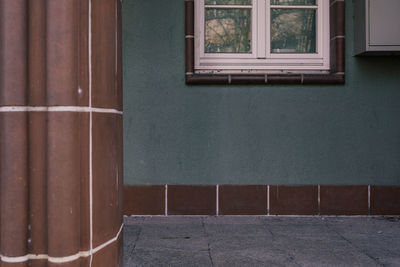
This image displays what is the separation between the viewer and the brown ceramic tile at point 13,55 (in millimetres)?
1380

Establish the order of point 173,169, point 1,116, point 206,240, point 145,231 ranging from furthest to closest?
point 173,169, point 145,231, point 206,240, point 1,116

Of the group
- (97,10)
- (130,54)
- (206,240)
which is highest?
(130,54)

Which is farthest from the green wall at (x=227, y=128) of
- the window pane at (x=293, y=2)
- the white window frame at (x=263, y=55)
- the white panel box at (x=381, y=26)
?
the window pane at (x=293, y=2)

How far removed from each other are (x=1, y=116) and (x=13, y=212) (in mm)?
323

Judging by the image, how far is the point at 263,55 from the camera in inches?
164

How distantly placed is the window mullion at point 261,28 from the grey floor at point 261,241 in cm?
164

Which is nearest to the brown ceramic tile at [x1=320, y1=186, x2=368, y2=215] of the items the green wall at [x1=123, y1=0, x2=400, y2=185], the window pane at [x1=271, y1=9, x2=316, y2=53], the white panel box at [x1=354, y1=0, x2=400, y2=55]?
the green wall at [x1=123, y1=0, x2=400, y2=185]

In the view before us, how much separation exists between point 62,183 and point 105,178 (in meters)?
0.18

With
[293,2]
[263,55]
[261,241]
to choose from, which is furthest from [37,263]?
[293,2]

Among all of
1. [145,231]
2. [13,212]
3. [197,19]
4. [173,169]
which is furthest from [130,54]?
[13,212]

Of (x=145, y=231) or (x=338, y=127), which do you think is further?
(x=338, y=127)

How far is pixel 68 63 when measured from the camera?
55.0 inches

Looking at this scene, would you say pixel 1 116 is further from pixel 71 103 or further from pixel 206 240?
pixel 206 240

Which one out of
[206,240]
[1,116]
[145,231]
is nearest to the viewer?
[1,116]
